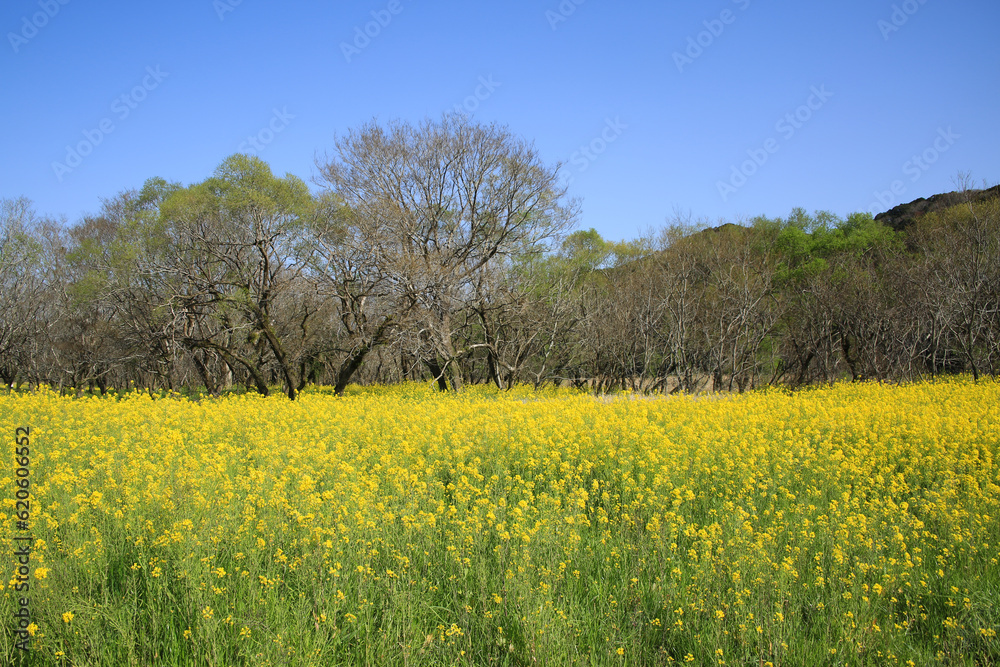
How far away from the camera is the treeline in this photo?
17844mm

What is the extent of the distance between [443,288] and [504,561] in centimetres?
1430

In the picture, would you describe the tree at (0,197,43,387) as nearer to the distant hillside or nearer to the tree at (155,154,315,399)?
the tree at (155,154,315,399)

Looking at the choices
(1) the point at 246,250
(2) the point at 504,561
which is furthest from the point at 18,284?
(2) the point at 504,561

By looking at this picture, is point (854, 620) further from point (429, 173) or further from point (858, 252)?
point (858, 252)

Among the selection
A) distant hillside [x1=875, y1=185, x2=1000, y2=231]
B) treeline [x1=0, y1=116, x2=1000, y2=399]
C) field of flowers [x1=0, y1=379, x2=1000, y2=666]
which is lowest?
field of flowers [x1=0, y1=379, x2=1000, y2=666]

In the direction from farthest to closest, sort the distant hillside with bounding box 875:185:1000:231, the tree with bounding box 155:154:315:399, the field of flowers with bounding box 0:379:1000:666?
the distant hillside with bounding box 875:185:1000:231, the tree with bounding box 155:154:315:399, the field of flowers with bounding box 0:379:1000:666

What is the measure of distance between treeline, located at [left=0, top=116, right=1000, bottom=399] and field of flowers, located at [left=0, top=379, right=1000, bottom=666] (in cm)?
1042

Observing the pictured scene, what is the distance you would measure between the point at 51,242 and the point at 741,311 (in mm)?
31072

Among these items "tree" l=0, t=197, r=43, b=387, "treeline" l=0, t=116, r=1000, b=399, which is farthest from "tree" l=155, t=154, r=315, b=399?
"tree" l=0, t=197, r=43, b=387

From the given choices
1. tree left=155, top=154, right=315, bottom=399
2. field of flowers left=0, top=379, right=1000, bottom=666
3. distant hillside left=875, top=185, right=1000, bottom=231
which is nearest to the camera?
field of flowers left=0, top=379, right=1000, bottom=666

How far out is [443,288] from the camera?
59.7ft

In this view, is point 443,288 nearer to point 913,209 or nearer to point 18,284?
point 18,284

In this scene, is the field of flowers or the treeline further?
the treeline

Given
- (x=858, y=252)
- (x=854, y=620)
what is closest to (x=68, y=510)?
(x=854, y=620)
